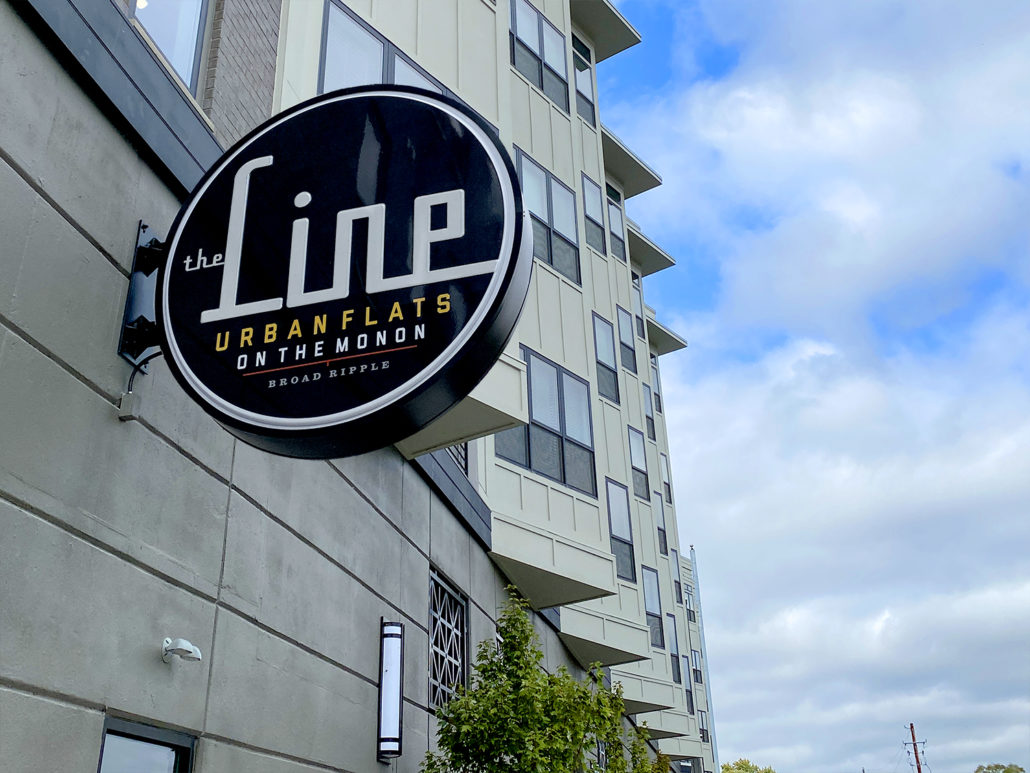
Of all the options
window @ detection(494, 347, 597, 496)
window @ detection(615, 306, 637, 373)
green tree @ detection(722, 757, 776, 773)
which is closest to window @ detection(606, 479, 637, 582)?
window @ detection(494, 347, 597, 496)

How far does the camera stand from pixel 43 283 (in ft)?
17.3

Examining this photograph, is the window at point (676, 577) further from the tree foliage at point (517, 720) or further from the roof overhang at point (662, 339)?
the tree foliage at point (517, 720)

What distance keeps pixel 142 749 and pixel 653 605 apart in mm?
20832

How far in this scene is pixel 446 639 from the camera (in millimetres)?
12078

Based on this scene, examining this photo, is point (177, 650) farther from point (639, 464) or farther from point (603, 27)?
point (603, 27)

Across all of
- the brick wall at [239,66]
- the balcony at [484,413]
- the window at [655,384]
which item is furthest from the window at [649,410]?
the brick wall at [239,66]

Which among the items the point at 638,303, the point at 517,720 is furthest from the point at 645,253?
the point at 517,720

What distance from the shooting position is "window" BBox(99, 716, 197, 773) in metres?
5.38

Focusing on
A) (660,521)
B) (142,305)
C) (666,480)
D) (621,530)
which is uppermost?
(666,480)

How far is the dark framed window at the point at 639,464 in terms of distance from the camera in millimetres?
26359

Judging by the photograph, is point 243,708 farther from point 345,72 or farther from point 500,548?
point 500,548

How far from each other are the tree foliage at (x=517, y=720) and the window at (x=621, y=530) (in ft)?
28.1

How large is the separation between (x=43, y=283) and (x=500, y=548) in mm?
9492

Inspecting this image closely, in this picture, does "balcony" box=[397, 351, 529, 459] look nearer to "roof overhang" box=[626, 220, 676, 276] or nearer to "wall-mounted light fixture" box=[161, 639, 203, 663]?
"wall-mounted light fixture" box=[161, 639, 203, 663]
